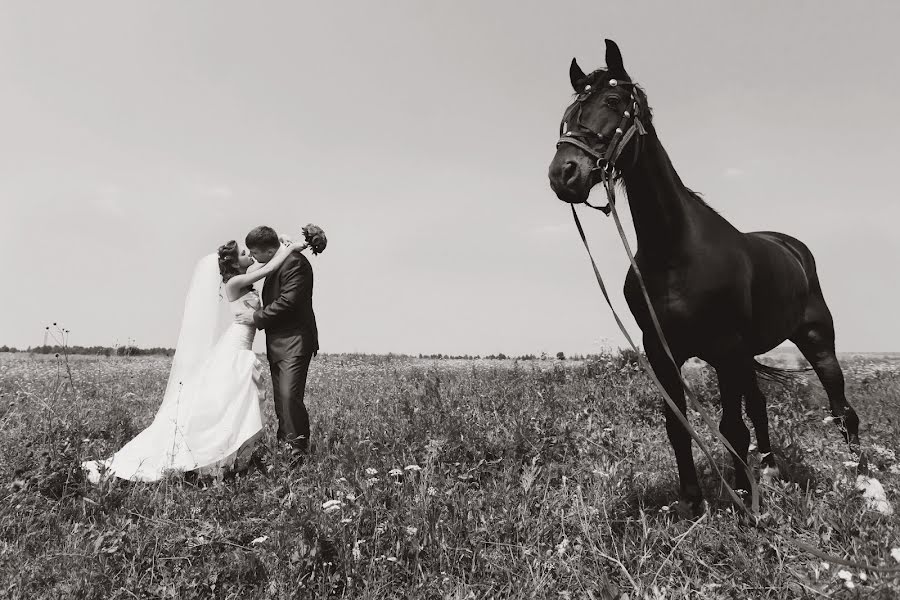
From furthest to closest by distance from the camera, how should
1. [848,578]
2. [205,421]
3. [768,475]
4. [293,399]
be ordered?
[293,399] → [205,421] → [768,475] → [848,578]

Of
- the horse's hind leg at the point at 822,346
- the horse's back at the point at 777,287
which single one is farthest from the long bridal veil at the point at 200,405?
the horse's hind leg at the point at 822,346

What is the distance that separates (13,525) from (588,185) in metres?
4.19

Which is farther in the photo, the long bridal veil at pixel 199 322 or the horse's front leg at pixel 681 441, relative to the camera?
the long bridal veil at pixel 199 322

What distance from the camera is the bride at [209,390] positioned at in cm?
466

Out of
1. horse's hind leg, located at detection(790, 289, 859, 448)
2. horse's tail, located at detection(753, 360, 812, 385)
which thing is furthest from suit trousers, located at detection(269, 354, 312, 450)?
horse's hind leg, located at detection(790, 289, 859, 448)

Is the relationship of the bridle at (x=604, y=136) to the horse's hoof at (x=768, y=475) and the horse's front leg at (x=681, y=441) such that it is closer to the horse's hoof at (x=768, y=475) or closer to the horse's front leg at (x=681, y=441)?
the horse's front leg at (x=681, y=441)

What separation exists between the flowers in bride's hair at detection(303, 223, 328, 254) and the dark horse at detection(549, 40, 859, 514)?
107 inches

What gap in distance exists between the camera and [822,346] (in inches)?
218

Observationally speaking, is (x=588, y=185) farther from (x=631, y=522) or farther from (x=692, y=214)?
(x=631, y=522)

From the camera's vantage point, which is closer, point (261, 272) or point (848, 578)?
point (848, 578)

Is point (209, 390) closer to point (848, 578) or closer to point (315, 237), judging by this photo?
point (315, 237)

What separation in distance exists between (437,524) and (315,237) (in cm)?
315

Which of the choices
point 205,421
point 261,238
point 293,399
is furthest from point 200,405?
point 261,238

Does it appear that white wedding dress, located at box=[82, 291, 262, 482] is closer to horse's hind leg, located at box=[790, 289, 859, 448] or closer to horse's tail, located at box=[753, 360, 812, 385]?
horse's tail, located at box=[753, 360, 812, 385]
